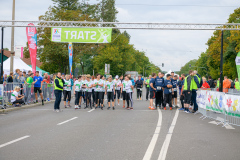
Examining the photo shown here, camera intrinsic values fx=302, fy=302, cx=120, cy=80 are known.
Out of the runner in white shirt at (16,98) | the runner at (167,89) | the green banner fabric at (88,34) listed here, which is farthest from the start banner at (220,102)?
the runner in white shirt at (16,98)

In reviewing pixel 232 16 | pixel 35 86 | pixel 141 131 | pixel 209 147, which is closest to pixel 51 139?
pixel 141 131

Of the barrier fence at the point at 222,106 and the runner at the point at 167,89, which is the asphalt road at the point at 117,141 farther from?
the runner at the point at 167,89

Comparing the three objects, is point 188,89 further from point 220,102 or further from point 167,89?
point 220,102

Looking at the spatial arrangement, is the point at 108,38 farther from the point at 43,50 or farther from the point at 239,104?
the point at 43,50

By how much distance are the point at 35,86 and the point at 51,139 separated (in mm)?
11629

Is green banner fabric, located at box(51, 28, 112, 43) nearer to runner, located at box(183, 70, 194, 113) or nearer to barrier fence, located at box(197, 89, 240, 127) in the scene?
runner, located at box(183, 70, 194, 113)

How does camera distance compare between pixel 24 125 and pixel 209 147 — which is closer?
pixel 209 147

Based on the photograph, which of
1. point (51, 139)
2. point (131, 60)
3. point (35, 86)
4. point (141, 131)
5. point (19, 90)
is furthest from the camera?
point (131, 60)

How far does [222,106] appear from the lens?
11109 millimetres

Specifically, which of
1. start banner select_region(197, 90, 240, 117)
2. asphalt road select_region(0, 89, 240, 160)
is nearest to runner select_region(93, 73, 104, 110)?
start banner select_region(197, 90, 240, 117)

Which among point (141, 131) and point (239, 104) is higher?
point (239, 104)

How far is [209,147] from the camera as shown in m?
6.89

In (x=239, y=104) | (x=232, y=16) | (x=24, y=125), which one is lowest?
(x=24, y=125)

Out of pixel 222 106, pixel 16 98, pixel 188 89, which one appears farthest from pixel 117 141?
pixel 16 98
